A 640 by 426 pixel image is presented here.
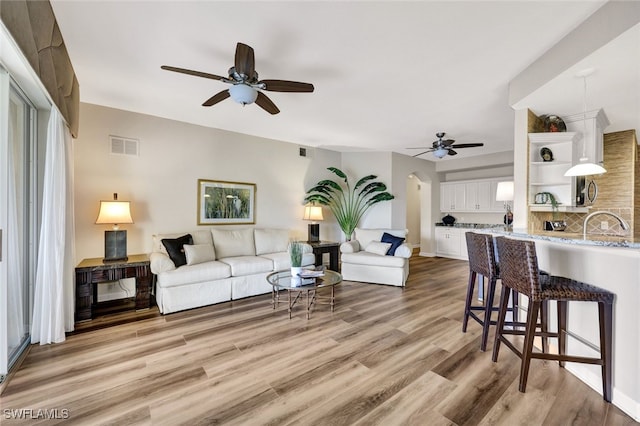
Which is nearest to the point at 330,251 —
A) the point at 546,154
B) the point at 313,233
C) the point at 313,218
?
the point at 313,233

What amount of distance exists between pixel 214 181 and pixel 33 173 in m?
2.33

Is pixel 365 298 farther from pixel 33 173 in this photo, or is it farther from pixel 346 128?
pixel 33 173

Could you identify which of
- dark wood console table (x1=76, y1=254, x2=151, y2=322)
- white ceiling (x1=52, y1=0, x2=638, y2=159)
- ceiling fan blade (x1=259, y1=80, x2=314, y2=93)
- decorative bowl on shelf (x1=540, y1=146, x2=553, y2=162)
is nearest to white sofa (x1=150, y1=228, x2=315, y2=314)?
dark wood console table (x1=76, y1=254, x2=151, y2=322)

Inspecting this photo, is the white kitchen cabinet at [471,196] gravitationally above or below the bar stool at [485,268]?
above

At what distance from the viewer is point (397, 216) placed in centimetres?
656

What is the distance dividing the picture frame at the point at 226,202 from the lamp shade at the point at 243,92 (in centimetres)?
256

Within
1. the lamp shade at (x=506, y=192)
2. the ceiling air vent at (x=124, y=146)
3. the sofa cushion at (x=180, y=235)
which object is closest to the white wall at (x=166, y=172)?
the ceiling air vent at (x=124, y=146)

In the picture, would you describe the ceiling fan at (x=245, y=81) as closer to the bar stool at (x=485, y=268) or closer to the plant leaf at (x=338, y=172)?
the bar stool at (x=485, y=268)

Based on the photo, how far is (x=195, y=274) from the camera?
3.54 meters

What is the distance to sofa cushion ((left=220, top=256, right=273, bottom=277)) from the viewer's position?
12.9ft

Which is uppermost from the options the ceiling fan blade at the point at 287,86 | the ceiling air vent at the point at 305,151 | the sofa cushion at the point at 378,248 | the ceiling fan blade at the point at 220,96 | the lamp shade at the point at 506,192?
the ceiling air vent at the point at 305,151

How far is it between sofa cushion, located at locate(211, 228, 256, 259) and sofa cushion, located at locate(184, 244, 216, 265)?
0.25 metres

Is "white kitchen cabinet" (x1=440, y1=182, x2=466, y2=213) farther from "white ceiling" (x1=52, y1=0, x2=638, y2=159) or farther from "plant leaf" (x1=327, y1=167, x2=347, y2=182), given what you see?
"white ceiling" (x1=52, y1=0, x2=638, y2=159)

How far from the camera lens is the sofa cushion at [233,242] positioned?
4.34m
